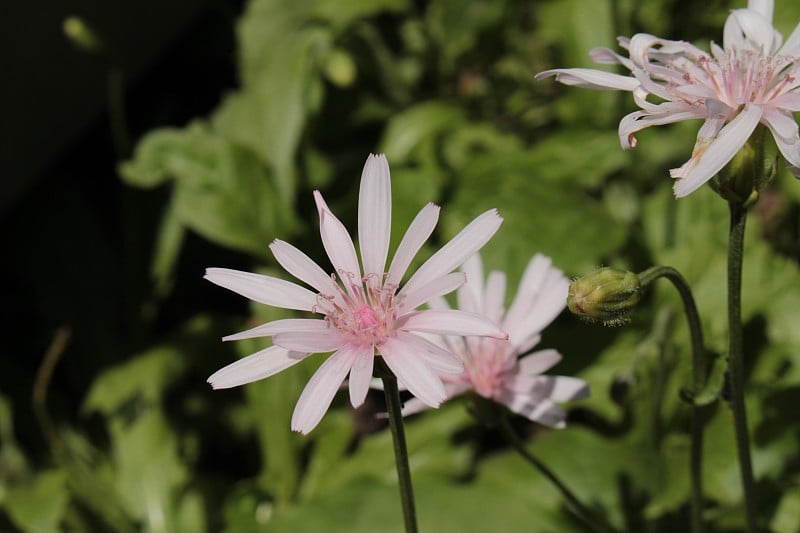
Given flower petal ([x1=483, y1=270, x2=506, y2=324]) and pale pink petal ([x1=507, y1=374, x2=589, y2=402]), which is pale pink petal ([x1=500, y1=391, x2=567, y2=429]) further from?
flower petal ([x1=483, y1=270, x2=506, y2=324])

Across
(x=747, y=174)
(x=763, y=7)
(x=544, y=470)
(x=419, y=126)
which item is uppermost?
(x=419, y=126)

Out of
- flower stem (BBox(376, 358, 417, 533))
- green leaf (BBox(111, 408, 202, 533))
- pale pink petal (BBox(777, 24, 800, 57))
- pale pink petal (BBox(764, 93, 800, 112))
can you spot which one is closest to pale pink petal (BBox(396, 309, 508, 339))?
flower stem (BBox(376, 358, 417, 533))

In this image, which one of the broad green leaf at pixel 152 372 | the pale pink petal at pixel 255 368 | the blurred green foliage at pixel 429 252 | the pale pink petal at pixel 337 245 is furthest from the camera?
the broad green leaf at pixel 152 372

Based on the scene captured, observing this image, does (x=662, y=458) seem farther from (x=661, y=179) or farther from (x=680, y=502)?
(x=661, y=179)

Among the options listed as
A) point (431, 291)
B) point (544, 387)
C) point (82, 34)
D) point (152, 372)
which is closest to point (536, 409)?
point (544, 387)

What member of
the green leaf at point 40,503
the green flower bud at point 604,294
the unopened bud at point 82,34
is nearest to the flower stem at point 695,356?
the green flower bud at point 604,294

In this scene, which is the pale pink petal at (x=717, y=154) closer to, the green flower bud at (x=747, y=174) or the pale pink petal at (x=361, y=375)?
the green flower bud at (x=747, y=174)

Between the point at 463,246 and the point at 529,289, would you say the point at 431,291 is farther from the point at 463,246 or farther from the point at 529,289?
the point at 529,289
